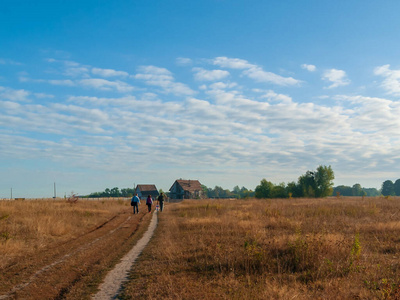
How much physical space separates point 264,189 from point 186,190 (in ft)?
79.4

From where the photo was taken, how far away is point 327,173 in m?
79.2

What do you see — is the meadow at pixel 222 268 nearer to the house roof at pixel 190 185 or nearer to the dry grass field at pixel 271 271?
the dry grass field at pixel 271 271

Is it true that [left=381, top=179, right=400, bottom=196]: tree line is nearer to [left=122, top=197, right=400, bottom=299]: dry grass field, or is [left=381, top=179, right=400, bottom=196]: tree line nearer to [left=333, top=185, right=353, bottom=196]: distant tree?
[left=333, top=185, right=353, bottom=196]: distant tree

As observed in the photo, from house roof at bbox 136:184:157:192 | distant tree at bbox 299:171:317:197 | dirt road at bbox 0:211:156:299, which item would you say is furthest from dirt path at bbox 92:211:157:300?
house roof at bbox 136:184:157:192

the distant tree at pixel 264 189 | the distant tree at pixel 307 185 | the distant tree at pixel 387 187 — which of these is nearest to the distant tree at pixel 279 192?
the distant tree at pixel 264 189

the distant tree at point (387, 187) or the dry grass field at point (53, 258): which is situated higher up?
the dry grass field at point (53, 258)

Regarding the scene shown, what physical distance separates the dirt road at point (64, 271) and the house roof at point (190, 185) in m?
85.6

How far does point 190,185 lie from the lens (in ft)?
328

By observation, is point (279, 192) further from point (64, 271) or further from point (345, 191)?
point (345, 191)

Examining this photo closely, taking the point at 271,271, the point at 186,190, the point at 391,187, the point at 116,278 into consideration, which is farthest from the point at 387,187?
the point at 116,278

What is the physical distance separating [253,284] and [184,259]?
2922 mm

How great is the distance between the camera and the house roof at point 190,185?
97.6 metres

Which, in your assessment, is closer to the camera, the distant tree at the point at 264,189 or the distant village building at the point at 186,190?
the distant tree at the point at 264,189

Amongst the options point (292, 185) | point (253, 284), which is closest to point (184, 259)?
point (253, 284)
